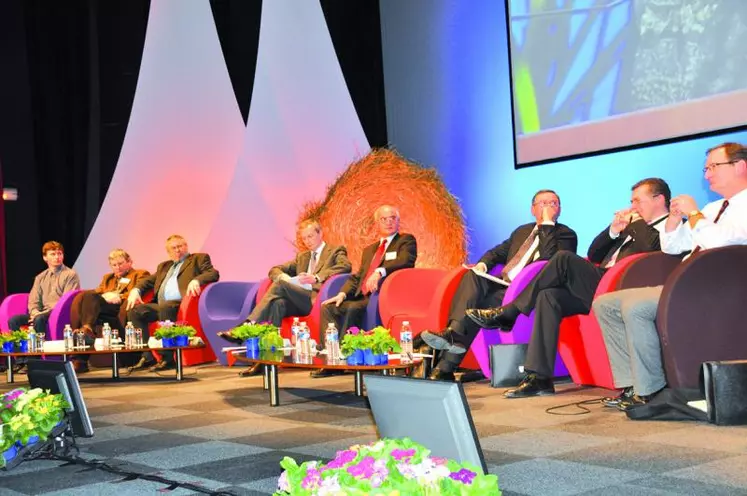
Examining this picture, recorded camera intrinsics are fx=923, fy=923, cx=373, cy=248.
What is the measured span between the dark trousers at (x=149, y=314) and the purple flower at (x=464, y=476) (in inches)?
236

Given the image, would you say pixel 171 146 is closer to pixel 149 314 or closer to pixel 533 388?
pixel 149 314

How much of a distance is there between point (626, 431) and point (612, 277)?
111 cm

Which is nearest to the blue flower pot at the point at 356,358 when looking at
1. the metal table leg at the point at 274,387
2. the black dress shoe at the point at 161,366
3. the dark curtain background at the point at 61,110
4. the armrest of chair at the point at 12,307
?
the metal table leg at the point at 274,387

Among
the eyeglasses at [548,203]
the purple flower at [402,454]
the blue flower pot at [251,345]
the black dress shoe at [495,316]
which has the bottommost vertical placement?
the blue flower pot at [251,345]

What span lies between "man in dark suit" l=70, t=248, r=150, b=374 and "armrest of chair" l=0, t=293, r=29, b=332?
0.97 metres

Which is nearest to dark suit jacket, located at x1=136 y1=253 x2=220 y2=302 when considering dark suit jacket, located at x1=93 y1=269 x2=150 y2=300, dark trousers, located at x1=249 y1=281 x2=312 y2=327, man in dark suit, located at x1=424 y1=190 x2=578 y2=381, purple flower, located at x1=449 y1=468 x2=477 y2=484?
dark suit jacket, located at x1=93 y1=269 x2=150 y2=300

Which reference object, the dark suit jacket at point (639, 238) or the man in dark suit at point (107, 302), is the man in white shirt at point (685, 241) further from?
the man in dark suit at point (107, 302)

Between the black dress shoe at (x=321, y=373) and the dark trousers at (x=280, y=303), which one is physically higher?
the dark trousers at (x=280, y=303)

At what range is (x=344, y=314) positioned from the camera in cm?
590

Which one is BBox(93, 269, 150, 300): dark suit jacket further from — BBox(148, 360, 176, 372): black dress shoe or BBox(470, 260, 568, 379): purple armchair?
BBox(470, 260, 568, 379): purple armchair

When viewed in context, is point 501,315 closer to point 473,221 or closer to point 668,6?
point 668,6

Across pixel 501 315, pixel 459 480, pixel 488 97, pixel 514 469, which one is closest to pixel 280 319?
pixel 501 315

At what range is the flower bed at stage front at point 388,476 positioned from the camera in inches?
47.5

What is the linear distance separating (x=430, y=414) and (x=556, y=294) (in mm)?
2887
